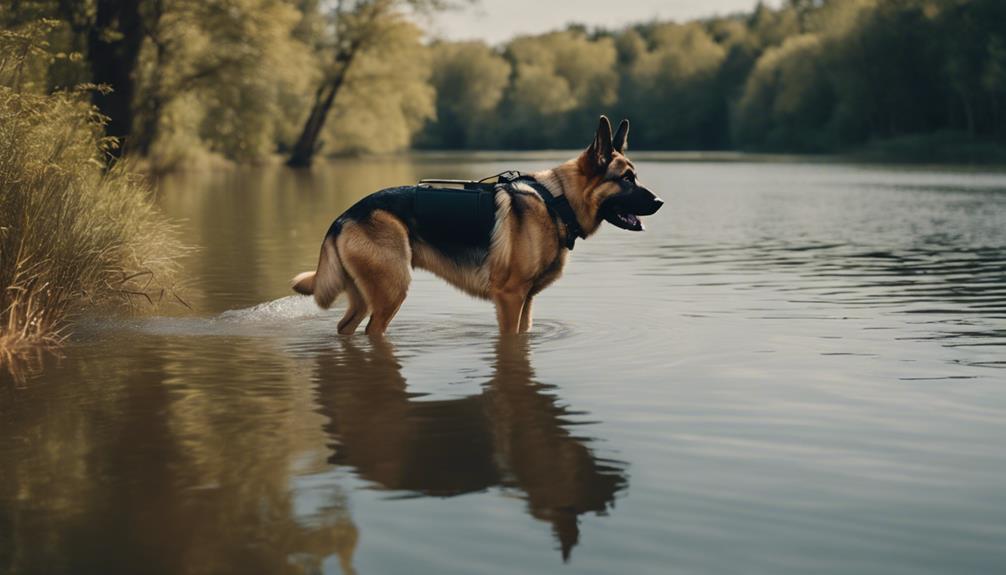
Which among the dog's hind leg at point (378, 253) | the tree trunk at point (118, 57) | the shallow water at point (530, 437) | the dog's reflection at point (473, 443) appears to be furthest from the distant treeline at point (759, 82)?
the dog's reflection at point (473, 443)

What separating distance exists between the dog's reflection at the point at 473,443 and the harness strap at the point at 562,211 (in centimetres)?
150

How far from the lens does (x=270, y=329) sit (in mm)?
12578

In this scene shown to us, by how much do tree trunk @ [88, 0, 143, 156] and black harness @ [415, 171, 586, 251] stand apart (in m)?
17.8

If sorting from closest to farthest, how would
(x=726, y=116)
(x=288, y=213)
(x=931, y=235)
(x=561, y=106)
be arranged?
(x=931, y=235) → (x=288, y=213) → (x=726, y=116) → (x=561, y=106)

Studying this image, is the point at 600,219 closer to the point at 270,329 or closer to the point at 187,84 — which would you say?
A: the point at 270,329

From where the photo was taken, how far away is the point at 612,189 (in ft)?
37.2

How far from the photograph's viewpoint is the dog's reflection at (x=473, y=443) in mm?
6656

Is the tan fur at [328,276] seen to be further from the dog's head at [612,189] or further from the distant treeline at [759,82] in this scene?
the distant treeline at [759,82]

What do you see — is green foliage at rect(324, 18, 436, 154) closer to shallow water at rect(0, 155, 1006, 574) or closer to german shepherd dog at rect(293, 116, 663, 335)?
shallow water at rect(0, 155, 1006, 574)

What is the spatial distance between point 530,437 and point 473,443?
1.23ft

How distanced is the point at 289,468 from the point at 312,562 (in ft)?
5.29

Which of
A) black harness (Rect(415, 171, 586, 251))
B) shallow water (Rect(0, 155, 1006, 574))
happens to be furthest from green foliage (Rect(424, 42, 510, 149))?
black harness (Rect(415, 171, 586, 251))

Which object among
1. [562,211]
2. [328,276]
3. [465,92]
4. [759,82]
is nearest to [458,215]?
[562,211]

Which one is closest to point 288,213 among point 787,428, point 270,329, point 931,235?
point 931,235
